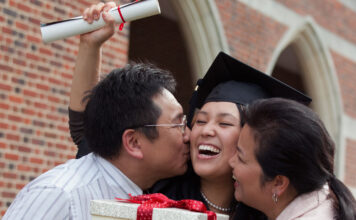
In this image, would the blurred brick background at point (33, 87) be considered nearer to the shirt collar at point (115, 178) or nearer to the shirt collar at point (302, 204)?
the shirt collar at point (115, 178)

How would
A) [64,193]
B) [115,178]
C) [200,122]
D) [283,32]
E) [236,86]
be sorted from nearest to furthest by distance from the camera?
1. [64,193]
2. [115,178]
3. [200,122]
4. [236,86]
5. [283,32]

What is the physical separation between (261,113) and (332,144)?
0.26 meters

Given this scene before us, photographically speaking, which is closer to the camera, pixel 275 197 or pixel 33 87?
pixel 275 197

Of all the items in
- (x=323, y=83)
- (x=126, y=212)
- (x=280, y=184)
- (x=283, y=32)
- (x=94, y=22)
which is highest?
(x=283, y=32)

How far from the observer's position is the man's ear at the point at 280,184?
1.87 meters

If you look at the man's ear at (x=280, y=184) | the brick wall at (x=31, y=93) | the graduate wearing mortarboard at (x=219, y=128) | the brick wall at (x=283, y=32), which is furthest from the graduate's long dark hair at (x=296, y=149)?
the brick wall at (x=283, y=32)

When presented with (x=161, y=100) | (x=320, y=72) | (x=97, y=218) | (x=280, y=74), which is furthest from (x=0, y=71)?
(x=280, y=74)

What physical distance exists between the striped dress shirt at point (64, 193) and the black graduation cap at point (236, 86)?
0.67 metres

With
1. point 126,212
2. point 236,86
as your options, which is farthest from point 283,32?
point 126,212

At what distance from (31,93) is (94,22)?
8.74 ft

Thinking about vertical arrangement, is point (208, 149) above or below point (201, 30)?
below

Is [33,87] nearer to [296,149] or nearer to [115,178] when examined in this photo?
[115,178]

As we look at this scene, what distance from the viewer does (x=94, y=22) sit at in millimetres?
2281

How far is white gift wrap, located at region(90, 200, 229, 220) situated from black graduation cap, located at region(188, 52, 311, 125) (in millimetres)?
856
